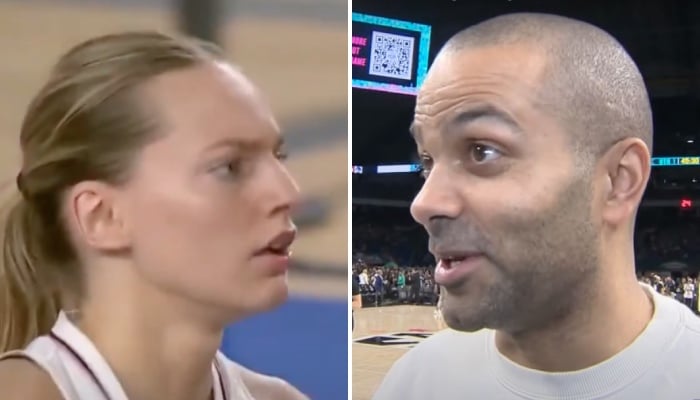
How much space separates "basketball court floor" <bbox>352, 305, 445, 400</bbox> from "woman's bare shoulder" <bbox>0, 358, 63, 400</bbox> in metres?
0.64

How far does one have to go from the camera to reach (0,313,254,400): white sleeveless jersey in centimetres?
151

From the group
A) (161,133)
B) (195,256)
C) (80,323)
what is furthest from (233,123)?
(80,323)

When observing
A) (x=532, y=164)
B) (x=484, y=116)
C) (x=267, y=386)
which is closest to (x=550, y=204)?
(x=532, y=164)

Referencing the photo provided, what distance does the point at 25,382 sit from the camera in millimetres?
1528

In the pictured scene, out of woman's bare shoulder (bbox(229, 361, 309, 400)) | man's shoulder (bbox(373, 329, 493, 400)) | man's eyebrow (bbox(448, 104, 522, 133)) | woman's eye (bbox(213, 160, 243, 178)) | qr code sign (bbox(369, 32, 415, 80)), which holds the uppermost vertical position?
qr code sign (bbox(369, 32, 415, 80))

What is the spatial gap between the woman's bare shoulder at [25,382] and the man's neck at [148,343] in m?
0.12

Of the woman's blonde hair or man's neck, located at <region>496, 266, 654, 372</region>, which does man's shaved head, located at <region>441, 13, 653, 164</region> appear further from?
the woman's blonde hair

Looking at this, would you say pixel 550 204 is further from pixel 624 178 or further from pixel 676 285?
pixel 676 285

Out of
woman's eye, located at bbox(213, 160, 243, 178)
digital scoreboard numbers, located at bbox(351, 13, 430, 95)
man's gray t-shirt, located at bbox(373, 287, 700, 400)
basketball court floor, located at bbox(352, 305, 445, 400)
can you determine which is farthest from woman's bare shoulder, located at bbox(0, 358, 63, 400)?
digital scoreboard numbers, located at bbox(351, 13, 430, 95)

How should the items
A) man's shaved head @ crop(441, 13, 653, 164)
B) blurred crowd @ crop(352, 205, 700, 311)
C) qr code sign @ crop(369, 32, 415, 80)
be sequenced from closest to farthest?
man's shaved head @ crop(441, 13, 653, 164) → blurred crowd @ crop(352, 205, 700, 311) → qr code sign @ crop(369, 32, 415, 80)

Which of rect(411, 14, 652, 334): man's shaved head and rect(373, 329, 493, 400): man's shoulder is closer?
rect(411, 14, 652, 334): man's shaved head

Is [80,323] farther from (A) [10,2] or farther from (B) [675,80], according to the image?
(B) [675,80]

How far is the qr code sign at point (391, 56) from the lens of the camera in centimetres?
169

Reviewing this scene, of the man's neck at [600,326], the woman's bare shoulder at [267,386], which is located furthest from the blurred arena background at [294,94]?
the man's neck at [600,326]
